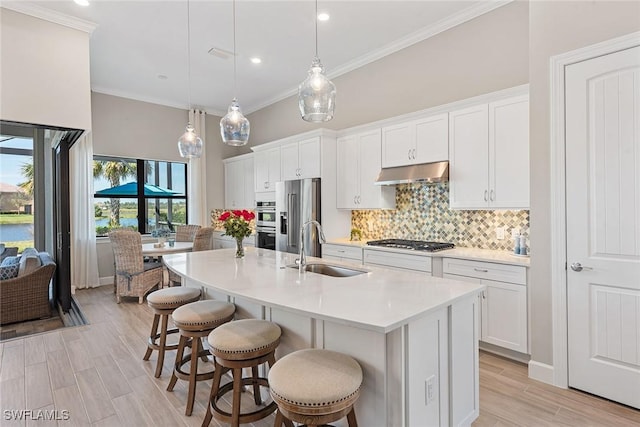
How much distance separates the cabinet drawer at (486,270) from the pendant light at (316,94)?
1914 mm

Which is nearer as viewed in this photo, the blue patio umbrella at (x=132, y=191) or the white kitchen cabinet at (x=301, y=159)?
the white kitchen cabinet at (x=301, y=159)

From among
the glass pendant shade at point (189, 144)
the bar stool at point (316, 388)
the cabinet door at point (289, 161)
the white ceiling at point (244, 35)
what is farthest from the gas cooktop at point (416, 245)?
the white ceiling at point (244, 35)

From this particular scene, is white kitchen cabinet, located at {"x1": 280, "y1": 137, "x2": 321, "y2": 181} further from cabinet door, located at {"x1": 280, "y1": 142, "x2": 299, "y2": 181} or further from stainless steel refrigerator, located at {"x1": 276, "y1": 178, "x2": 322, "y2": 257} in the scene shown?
stainless steel refrigerator, located at {"x1": 276, "y1": 178, "x2": 322, "y2": 257}

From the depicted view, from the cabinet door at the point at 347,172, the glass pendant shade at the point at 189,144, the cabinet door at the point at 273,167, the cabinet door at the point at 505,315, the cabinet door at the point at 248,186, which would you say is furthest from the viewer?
the cabinet door at the point at 248,186

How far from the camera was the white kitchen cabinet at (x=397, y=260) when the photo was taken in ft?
11.0

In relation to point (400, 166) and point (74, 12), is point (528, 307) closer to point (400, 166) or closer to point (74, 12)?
point (400, 166)

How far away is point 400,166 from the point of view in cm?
387

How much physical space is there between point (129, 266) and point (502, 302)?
4.70m

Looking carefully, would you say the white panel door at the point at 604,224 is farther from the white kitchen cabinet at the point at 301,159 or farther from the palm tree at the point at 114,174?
the palm tree at the point at 114,174

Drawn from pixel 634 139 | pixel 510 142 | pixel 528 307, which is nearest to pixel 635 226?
pixel 634 139

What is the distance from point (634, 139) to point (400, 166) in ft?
6.73

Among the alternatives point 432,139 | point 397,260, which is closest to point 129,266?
point 397,260

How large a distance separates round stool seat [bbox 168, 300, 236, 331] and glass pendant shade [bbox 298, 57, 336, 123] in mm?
1572

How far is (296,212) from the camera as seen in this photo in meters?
4.81
